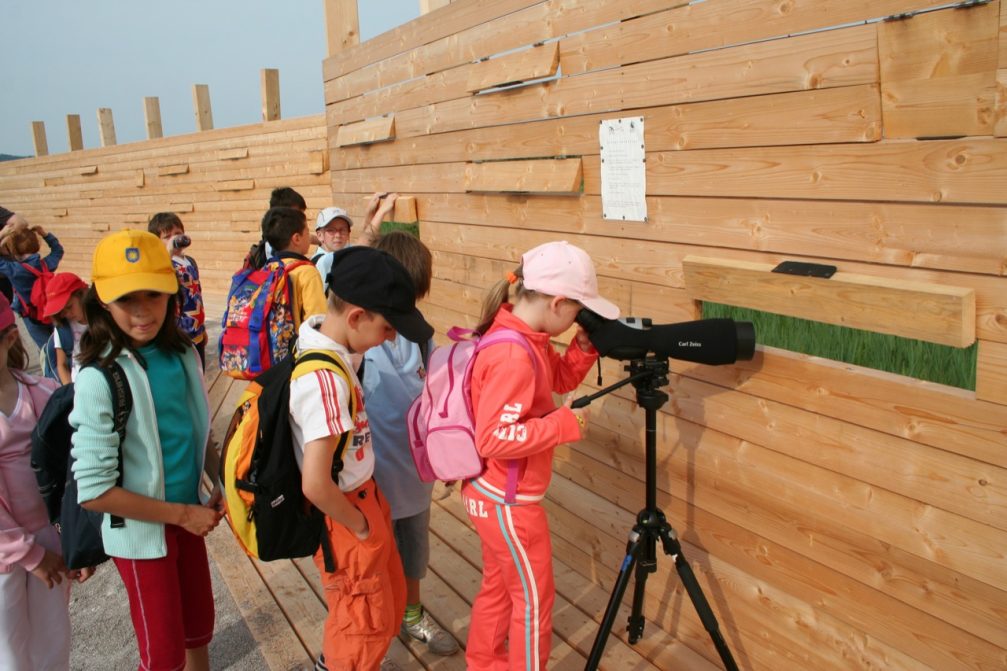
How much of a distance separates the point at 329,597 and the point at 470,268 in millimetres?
2298

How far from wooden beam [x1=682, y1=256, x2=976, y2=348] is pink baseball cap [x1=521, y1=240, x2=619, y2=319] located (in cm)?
48

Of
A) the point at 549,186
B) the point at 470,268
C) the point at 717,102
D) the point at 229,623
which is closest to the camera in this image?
the point at 717,102

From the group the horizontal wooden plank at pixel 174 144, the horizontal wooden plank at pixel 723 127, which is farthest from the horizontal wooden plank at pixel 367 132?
the horizontal wooden plank at pixel 174 144

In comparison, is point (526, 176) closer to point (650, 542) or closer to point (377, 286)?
point (377, 286)

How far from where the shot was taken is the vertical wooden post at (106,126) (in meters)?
14.9

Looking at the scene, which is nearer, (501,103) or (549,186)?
(549,186)

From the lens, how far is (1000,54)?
1776 mm

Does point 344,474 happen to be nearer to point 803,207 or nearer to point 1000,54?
point 803,207

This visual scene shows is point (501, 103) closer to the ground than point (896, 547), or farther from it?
farther from it

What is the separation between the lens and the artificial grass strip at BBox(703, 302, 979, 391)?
6.53ft

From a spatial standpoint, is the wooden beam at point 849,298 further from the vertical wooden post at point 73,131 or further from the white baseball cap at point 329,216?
the vertical wooden post at point 73,131

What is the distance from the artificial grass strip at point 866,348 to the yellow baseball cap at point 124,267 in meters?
1.91

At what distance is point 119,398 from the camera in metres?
2.16

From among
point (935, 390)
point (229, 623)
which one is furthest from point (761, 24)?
point (229, 623)
